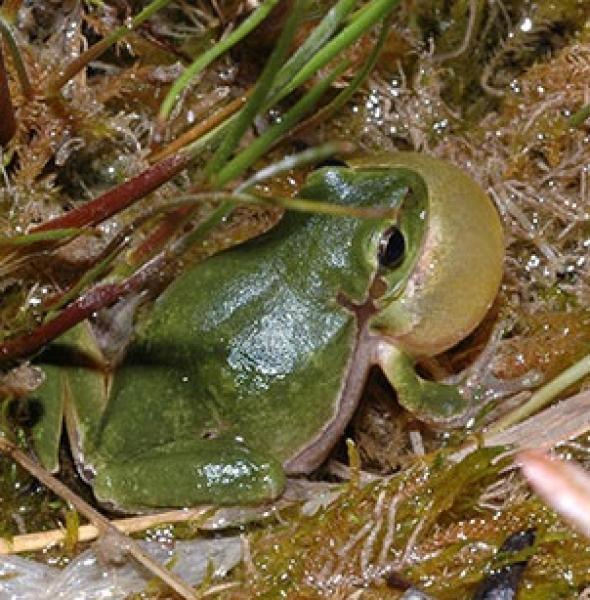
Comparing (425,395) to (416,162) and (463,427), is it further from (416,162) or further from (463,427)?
(416,162)

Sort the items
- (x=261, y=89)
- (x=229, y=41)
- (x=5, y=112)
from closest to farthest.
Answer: (x=261, y=89) < (x=229, y=41) < (x=5, y=112)

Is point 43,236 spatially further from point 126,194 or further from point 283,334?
point 283,334

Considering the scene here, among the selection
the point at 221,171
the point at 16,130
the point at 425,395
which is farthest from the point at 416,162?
the point at 16,130

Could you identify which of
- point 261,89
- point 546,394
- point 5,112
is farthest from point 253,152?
point 546,394

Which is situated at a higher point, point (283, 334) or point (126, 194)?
point (126, 194)

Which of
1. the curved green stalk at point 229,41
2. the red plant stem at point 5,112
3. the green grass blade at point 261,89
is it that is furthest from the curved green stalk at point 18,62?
the green grass blade at point 261,89

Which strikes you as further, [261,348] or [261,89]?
[261,348]
